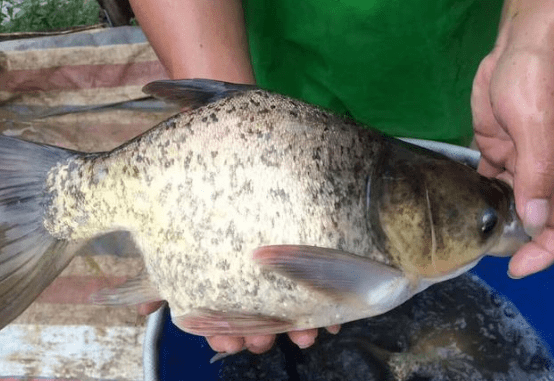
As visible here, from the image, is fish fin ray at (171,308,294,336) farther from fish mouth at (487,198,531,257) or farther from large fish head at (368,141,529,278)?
fish mouth at (487,198,531,257)

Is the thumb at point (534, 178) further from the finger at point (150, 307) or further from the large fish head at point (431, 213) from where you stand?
the finger at point (150, 307)

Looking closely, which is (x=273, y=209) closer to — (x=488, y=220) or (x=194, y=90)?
(x=194, y=90)

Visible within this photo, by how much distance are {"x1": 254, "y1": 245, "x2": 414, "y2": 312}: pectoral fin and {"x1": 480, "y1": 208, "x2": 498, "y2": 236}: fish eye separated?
15 cm

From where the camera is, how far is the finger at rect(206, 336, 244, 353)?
1180 millimetres

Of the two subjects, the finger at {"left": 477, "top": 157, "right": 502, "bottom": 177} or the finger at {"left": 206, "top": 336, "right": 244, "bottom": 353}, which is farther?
the finger at {"left": 477, "top": 157, "right": 502, "bottom": 177}

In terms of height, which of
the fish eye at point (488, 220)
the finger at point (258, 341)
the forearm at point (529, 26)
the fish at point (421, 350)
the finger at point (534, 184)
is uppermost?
the forearm at point (529, 26)

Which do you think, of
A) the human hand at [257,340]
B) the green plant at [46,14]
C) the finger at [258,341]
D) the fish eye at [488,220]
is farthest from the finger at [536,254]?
the green plant at [46,14]

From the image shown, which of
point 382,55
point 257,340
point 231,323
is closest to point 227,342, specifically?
point 257,340

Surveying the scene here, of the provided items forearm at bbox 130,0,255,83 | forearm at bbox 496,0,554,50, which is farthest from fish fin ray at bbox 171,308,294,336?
forearm at bbox 496,0,554,50

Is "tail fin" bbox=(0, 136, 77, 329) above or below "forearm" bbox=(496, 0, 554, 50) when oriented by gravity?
below

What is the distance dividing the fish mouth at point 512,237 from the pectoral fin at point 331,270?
204mm

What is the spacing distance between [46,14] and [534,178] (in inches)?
89.7

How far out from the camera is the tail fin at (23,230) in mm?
1114

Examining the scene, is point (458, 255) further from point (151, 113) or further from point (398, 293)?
point (151, 113)
